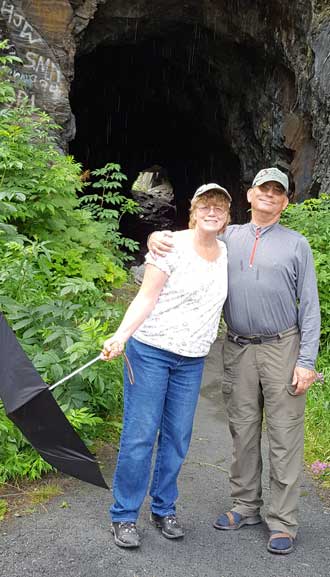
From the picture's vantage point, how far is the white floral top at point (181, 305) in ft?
9.04

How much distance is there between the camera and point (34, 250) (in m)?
3.86

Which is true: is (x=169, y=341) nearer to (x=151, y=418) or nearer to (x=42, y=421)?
(x=151, y=418)

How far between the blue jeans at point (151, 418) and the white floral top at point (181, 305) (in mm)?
63

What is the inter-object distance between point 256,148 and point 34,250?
10.9 metres

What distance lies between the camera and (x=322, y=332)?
Result: 6.68 m

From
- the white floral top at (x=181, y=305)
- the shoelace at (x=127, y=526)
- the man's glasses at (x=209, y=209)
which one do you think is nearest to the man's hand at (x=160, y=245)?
the white floral top at (x=181, y=305)

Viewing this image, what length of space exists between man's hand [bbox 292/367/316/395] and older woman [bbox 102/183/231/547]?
482mm

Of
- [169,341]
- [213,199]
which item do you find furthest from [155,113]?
[169,341]

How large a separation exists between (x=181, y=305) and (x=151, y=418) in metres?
0.57

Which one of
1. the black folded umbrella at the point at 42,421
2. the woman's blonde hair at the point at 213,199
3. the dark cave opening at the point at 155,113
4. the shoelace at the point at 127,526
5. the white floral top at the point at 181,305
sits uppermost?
the dark cave opening at the point at 155,113

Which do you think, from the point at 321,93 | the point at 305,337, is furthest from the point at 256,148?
the point at 305,337

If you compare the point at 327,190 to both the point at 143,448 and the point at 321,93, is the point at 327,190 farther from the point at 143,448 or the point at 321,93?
the point at 143,448

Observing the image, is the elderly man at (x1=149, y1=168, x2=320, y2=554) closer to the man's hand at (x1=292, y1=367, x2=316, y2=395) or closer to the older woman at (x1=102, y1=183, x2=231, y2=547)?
the man's hand at (x1=292, y1=367, x2=316, y2=395)

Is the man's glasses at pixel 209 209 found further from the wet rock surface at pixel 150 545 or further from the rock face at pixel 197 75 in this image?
the rock face at pixel 197 75
